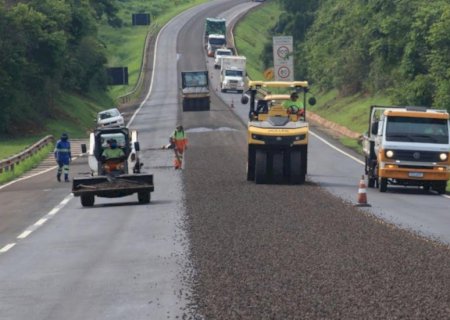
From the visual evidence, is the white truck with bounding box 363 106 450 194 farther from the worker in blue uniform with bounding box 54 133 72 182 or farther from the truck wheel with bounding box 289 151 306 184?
the worker in blue uniform with bounding box 54 133 72 182

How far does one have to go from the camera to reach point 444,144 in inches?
1289

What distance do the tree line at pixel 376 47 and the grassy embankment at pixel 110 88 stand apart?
1783 centimetres

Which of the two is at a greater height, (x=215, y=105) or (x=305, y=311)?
(x=305, y=311)

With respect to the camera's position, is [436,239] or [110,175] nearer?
[436,239]

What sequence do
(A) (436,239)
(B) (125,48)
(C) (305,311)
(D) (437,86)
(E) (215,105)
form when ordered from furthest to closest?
(B) (125,48) → (E) (215,105) → (D) (437,86) → (A) (436,239) → (C) (305,311)

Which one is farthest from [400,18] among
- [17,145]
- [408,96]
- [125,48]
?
[125,48]

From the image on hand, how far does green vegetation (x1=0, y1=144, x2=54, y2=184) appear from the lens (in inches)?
1671

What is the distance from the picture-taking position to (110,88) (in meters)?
117

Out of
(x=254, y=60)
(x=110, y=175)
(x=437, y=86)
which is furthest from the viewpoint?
(x=254, y=60)

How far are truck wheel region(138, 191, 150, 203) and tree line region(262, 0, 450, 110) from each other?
88.7 ft

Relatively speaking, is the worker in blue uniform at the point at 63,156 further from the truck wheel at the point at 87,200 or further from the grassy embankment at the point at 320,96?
the grassy embankment at the point at 320,96

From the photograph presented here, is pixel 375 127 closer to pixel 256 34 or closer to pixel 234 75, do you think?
pixel 234 75

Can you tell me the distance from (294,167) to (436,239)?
12.4 m

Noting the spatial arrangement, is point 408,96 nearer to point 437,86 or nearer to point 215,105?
point 437,86
